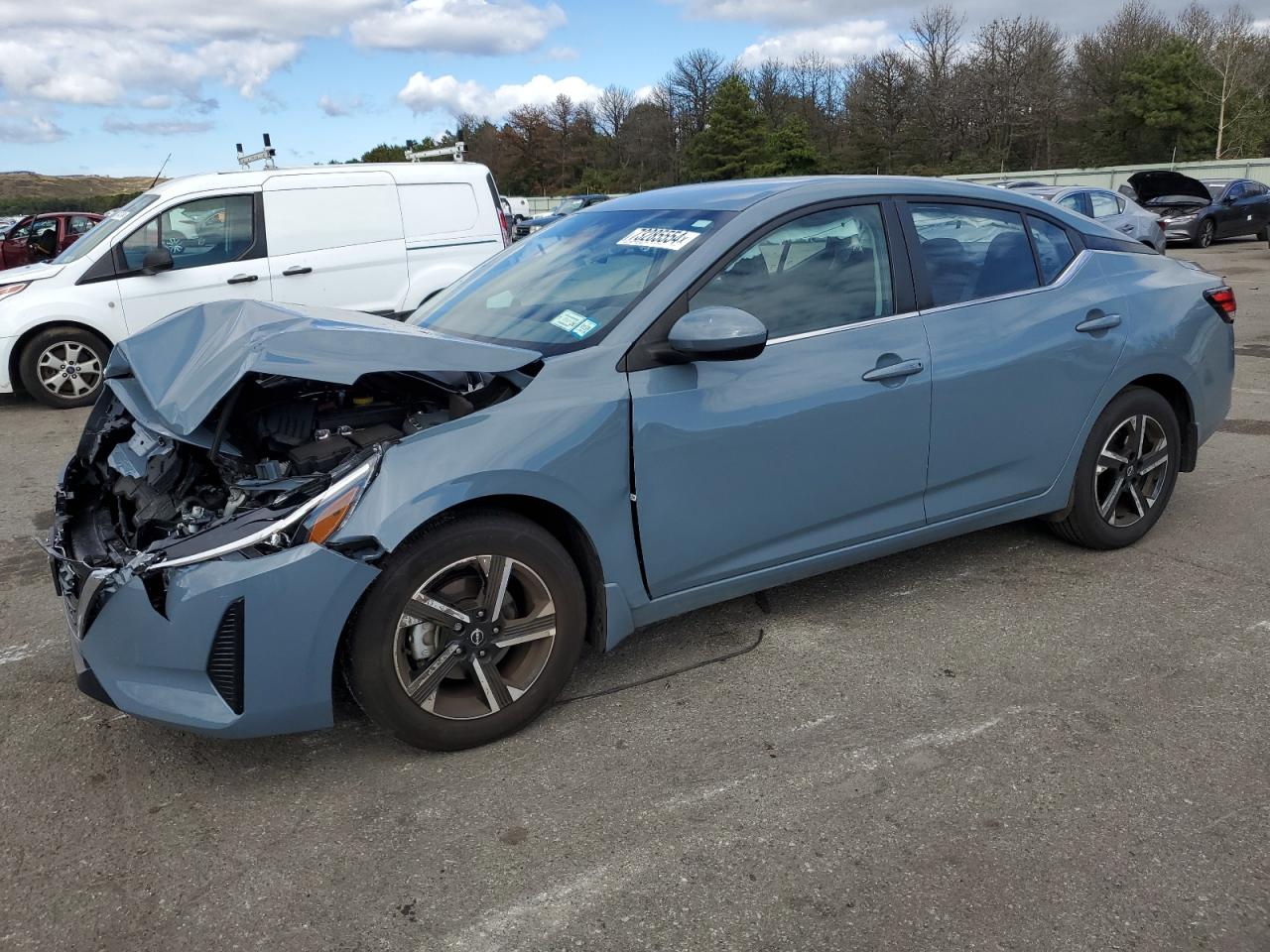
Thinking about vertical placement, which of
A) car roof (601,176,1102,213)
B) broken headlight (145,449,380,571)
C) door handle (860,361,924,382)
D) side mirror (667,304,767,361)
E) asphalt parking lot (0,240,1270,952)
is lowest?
asphalt parking lot (0,240,1270,952)

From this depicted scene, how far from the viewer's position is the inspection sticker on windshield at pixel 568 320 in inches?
132

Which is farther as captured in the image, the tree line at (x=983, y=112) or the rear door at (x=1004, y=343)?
the tree line at (x=983, y=112)

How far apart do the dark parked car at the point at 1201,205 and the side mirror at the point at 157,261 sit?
18816 millimetres

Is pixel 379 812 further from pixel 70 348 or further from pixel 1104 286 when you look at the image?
pixel 70 348

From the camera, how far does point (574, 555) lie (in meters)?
3.20

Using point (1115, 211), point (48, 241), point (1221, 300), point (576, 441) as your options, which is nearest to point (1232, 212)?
point (1115, 211)

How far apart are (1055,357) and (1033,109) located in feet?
213

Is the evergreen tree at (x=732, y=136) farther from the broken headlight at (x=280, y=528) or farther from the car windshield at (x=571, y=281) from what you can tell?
the broken headlight at (x=280, y=528)

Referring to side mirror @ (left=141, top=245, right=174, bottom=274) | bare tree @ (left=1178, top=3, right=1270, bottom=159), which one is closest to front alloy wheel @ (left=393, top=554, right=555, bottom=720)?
side mirror @ (left=141, top=245, right=174, bottom=274)

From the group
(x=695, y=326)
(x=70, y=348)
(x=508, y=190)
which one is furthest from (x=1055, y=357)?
(x=508, y=190)

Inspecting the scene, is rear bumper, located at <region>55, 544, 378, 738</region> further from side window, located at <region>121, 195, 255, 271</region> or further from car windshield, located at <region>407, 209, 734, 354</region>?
side window, located at <region>121, 195, 255, 271</region>

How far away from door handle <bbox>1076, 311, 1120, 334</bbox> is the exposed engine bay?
2372mm

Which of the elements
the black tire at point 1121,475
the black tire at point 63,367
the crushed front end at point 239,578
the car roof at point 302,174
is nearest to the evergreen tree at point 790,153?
the car roof at point 302,174

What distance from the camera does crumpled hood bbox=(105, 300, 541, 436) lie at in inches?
109
